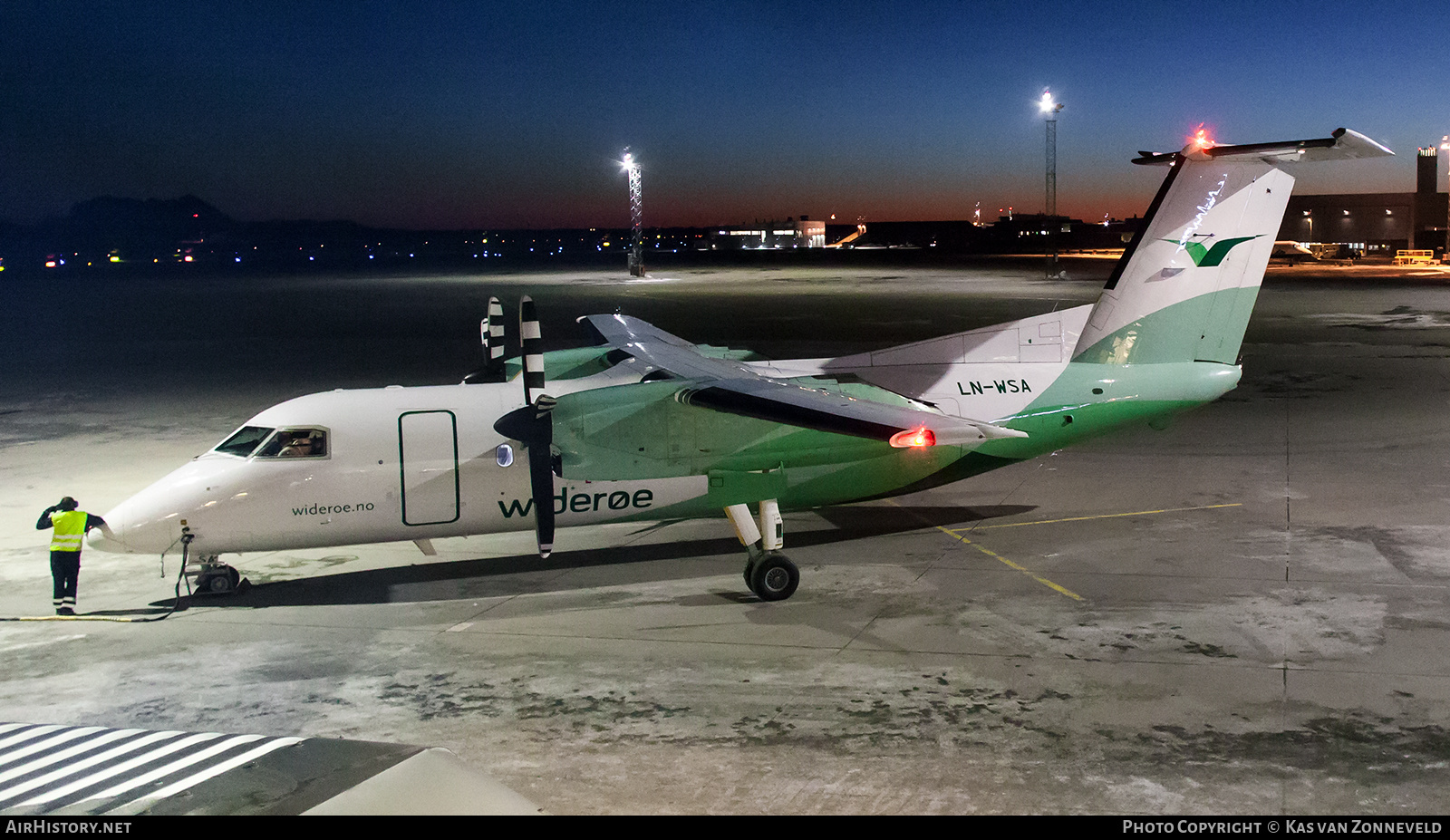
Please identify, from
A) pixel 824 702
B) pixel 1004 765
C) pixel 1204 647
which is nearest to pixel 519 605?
pixel 824 702

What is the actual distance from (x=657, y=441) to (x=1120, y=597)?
5.69 metres

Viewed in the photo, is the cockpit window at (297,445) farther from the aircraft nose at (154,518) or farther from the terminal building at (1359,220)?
the terminal building at (1359,220)

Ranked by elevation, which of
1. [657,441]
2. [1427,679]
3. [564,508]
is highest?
[657,441]

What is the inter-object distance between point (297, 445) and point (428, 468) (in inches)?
61.0

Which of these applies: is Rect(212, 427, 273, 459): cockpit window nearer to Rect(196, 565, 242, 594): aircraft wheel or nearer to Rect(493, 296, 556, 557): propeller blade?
Rect(196, 565, 242, 594): aircraft wheel

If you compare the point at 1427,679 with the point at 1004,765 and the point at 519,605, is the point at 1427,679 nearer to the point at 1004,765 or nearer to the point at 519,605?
the point at 1004,765

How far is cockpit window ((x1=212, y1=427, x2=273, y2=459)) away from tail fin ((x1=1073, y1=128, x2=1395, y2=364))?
10.8 m

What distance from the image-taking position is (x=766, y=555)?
1320cm

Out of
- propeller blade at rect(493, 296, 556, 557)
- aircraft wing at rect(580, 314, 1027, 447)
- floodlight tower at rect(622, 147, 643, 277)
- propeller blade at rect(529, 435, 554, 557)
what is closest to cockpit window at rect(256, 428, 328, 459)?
propeller blade at rect(493, 296, 556, 557)

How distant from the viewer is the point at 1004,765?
8.61m

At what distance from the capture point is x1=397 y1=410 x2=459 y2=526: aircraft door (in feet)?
44.3

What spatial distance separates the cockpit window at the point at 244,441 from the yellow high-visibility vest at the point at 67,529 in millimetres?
1664

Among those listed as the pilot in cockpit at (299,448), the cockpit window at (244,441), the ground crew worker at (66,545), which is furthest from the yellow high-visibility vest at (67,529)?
the pilot in cockpit at (299,448)
